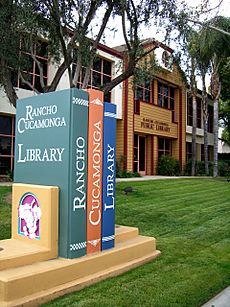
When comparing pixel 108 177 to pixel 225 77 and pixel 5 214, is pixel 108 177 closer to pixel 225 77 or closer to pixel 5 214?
pixel 5 214

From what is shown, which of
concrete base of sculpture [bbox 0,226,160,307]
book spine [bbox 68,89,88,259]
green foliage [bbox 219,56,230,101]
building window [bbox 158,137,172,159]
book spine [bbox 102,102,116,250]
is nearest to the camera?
concrete base of sculpture [bbox 0,226,160,307]

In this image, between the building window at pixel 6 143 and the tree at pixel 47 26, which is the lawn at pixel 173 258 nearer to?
the tree at pixel 47 26

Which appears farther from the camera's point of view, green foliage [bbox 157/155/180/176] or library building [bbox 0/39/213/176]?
green foliage [bbox 157/155/180/176]

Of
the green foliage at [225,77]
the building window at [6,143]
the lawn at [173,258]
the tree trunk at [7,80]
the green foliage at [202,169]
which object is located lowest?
the lawn at [173,258]

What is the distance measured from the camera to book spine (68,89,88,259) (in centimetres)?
500

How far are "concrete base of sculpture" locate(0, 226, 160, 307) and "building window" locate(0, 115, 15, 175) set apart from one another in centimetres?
1272

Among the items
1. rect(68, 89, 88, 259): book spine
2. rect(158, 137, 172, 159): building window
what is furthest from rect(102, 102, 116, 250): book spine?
rect(158, 137, 172, 159): building window

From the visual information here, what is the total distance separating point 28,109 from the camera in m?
5.54

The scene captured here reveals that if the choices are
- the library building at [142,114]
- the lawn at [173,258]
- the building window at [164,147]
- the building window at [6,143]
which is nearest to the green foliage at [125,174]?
the library building at [142,114]

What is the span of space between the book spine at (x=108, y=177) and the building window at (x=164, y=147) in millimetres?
22248

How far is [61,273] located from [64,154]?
4.94 feet

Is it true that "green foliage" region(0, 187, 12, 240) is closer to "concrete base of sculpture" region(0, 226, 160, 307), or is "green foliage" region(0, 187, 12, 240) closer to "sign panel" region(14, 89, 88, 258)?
"concrete base of sculpture" region(0, 226, 160, 307)

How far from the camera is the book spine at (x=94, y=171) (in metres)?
5.29

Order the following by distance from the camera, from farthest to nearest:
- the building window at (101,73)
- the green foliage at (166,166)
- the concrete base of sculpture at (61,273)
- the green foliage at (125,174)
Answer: the green foliage at (166,166), the green foliage at (125,174), the building window at (101,73), the concrete base of sculpture at (61,273)
